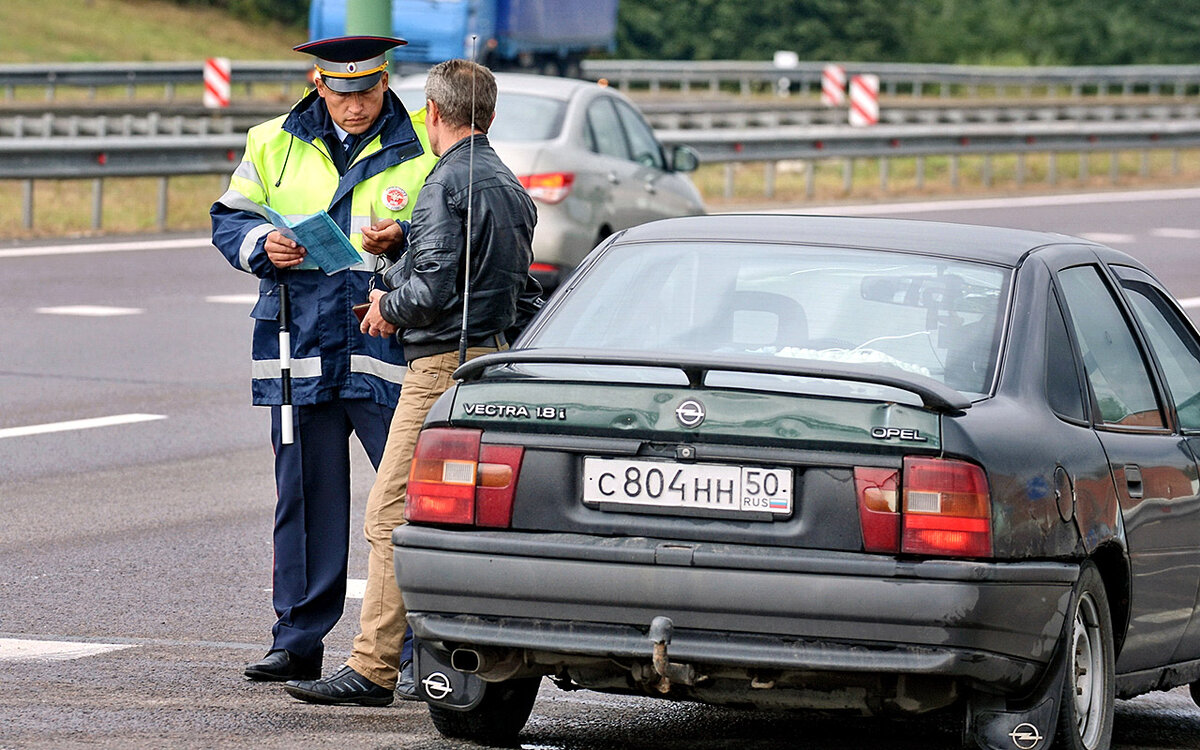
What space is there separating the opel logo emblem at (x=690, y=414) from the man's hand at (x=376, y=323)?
4.46ft

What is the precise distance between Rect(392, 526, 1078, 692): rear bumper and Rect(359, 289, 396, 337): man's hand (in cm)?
113

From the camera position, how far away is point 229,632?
7.09 metres

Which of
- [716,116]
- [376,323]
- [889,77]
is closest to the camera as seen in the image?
[376,323]

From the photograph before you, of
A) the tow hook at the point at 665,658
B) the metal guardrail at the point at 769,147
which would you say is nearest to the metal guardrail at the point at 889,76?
the metal guardrail at the point at 769,147

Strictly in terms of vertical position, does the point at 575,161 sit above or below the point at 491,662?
above

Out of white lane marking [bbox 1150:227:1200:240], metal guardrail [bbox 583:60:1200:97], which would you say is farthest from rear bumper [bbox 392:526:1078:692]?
metal guardrail [bbox 583:60:1200:97]

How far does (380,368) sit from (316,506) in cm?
48

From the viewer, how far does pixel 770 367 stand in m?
5.06

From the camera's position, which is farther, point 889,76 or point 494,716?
point 889,76

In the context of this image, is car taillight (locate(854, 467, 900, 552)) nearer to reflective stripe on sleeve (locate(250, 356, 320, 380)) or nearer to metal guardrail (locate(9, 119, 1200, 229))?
reflective stripe on sleeve (locate(250, 356, 320, 380))

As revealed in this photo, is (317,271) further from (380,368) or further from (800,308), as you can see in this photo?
(800,308)

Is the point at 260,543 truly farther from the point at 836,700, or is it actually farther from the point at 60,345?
the point at 60,345

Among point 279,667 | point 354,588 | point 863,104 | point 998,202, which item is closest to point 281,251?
point 279,667

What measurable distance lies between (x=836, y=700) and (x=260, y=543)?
14.0 feet
